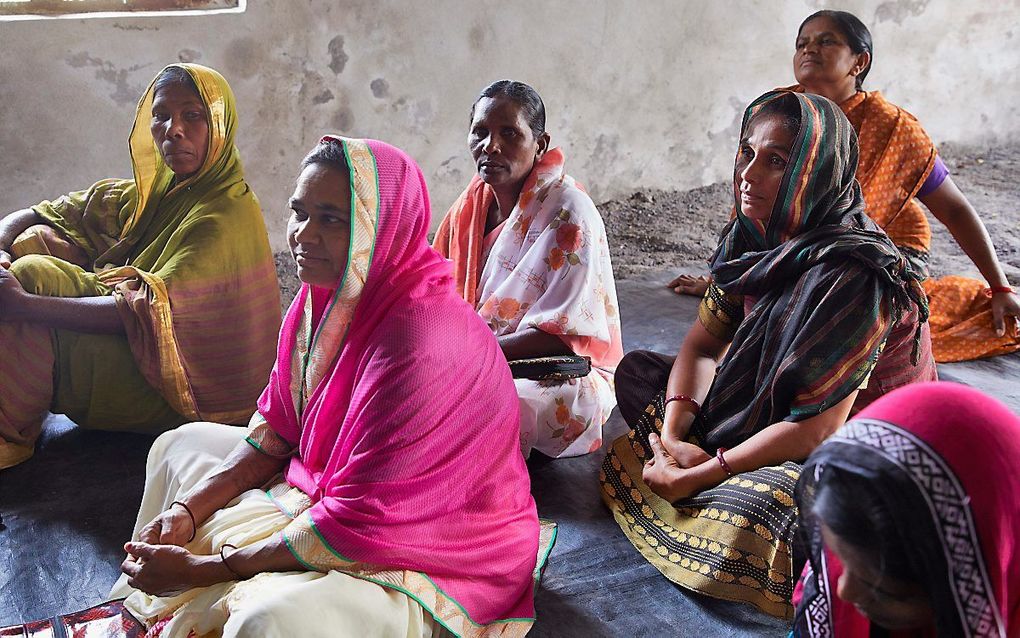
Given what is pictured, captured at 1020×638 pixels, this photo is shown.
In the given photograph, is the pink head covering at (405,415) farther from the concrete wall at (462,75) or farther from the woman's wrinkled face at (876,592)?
the concrete wall at (462,75)

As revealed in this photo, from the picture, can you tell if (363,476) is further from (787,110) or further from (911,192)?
(911,192)

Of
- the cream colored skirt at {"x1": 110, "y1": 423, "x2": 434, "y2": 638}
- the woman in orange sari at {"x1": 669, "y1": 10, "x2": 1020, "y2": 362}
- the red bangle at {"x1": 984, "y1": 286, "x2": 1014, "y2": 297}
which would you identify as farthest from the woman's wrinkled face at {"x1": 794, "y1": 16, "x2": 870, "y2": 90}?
the cream colored skirt at {"x1": 110, "y1": 423, "x2": 434, "y2": 638}

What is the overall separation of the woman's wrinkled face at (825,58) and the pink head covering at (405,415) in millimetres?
2453

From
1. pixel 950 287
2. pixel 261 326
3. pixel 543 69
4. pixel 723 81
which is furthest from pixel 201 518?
pixel 723 81

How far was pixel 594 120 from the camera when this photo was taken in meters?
6.27

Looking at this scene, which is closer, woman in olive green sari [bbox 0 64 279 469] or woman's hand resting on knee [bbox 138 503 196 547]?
woman's hand resting on knee [bbox 138 503 196 547]

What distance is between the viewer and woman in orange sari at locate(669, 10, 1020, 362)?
3889 mm

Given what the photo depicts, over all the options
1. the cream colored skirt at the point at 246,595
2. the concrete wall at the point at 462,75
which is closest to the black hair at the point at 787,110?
the cream colored skirt at the point at 246,595

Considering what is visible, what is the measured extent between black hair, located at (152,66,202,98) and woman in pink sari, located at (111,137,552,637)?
4.08 ft

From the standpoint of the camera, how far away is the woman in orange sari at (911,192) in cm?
389

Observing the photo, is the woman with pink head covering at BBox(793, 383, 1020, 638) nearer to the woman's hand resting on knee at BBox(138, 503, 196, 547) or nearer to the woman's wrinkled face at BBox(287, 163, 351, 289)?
the woman's wrinkled face at BBox(287, 163, 351, 289)

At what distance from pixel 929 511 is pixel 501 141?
7.60 ft

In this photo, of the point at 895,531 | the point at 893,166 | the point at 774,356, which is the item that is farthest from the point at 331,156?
the point at 893,166

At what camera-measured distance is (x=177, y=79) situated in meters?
3.23
